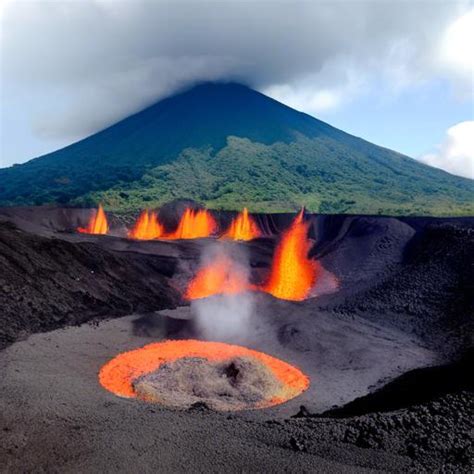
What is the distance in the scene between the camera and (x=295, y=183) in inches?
3691

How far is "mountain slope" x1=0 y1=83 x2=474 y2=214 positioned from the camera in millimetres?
83000

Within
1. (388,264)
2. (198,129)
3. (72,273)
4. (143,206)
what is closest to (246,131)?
(198,129)

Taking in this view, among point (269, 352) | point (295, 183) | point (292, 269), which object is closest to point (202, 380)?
point (269, 352)

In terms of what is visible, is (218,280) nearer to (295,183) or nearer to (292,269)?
(292,269)

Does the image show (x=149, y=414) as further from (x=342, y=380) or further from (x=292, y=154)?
(x=292, y=154)

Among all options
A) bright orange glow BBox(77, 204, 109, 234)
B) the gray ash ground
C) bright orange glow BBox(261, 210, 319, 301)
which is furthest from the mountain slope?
the gray ash ground

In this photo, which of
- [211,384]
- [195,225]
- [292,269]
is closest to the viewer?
[211,384]

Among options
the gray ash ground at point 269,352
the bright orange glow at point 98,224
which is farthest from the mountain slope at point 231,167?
the gray ash ground at point 269,352

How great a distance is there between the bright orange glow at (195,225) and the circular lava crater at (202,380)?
4413 cm

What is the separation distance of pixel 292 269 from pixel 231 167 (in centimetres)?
6256

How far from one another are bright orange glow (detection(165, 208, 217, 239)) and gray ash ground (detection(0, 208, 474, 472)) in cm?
1917

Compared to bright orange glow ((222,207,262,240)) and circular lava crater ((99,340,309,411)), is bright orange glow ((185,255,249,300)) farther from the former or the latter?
bright orange glow ((222,207,262,240))

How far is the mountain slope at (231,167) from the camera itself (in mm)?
83000

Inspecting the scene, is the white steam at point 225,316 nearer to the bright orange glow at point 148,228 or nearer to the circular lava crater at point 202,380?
the circular lava crater at point 202,380
